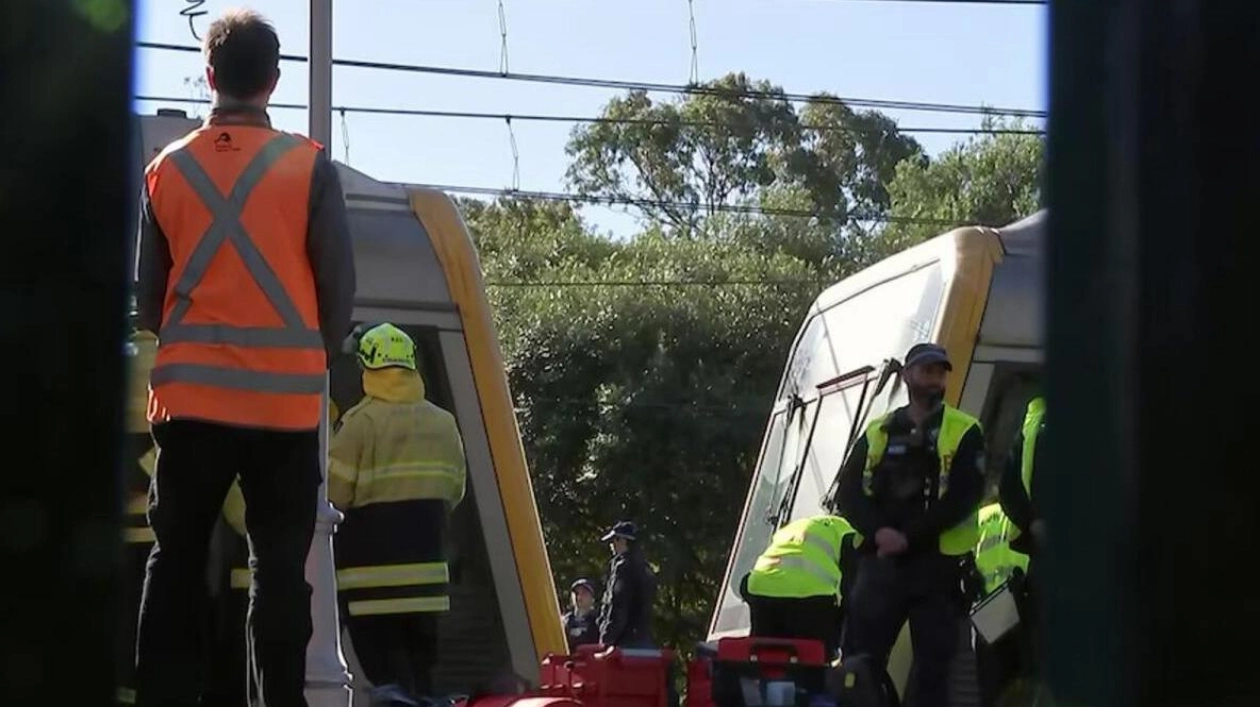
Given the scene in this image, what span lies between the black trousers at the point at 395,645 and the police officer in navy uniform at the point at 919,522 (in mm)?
1449

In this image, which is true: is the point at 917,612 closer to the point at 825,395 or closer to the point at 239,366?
the point at 239,366

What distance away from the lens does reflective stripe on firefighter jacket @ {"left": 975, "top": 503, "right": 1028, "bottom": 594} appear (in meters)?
7.73

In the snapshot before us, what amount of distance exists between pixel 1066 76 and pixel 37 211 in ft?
3.59

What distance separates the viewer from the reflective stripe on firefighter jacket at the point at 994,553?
7734 mm

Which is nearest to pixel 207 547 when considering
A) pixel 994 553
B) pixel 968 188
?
pixel 994 553

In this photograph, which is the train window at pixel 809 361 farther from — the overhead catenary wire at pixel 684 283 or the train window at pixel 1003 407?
the overhead catenary wire at pixel 684 283

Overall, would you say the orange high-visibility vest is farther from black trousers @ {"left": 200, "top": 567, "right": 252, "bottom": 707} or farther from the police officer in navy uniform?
the police officer in navy uniform

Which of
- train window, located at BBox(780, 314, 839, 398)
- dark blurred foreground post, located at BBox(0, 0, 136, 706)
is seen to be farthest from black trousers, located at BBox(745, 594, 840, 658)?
dark blurred foreground post, located at BBox(0, 0, 136, 706)

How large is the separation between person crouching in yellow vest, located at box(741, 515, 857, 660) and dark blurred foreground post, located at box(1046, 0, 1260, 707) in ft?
18.9

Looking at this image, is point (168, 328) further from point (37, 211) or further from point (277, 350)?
point (37, 211)

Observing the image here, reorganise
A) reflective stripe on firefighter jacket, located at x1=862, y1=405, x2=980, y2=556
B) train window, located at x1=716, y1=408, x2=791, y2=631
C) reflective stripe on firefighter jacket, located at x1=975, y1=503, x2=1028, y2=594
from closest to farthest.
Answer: reflective stripe on firefighter jacket, located at x1=862, y1=405, x2=980, y2=556 → reflective stripe on firefighter jacket, located at x1=975, y1=503, x2=1028, y2=594 → train window, located at x1=716, y1=408, x2=791, y2=631

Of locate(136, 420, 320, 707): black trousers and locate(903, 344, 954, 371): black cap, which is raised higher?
locate(903, 344, 954, 371): black cap

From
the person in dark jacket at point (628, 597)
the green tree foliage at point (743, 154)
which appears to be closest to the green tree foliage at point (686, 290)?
the green tree foliage at point (743, 154)

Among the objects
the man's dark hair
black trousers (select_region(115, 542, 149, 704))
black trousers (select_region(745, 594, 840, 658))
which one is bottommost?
black trousers (select_region(745, 594, 840, 658))
